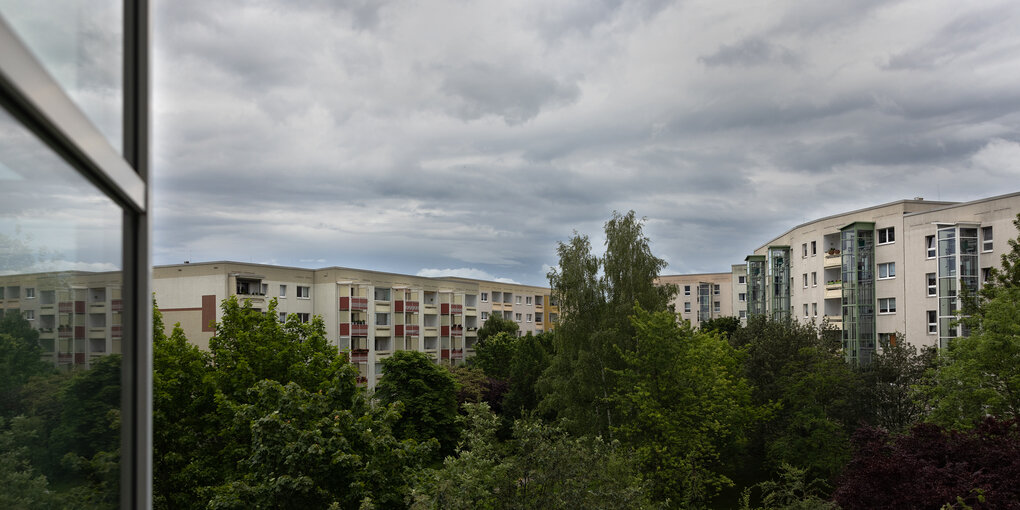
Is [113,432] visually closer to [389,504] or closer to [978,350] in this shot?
[389,504]

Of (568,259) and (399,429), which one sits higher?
(568,259)

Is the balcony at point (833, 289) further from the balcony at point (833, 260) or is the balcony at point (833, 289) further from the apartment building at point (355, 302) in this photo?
the apartment building at point (355, 302)

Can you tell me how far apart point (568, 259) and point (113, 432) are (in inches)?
1164

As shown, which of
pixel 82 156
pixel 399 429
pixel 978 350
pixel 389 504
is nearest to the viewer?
pixel 82 156

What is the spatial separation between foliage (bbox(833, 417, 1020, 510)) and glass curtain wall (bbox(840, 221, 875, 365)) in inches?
1136

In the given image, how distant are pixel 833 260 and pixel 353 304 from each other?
1403 inches

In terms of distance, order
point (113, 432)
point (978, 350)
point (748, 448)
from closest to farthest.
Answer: point (113, 432), point (978, 350), point (748, 448)

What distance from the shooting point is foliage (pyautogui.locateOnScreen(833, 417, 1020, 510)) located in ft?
43.8

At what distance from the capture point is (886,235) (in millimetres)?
42281

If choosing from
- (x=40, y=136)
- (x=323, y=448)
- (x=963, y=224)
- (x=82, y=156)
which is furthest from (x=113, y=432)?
(x=963, y=224)

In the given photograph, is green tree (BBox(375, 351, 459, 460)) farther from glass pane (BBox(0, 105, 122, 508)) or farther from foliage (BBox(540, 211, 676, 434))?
glass pane (BBox(0, 105, 122, 508))

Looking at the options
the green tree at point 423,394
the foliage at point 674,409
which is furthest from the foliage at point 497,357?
the foliage at point 674,409

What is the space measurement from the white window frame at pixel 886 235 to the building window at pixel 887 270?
135cm

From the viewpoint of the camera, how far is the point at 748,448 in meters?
29.8
